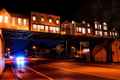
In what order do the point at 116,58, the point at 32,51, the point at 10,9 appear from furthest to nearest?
the point at 32,51 → the point at 10,9 → the point at 116,58

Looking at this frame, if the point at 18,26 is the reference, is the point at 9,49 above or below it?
below

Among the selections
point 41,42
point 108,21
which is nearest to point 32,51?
point 41,42

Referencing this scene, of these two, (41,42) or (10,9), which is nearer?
(10,9)

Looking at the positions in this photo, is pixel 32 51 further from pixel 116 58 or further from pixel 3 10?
pixel 116 58

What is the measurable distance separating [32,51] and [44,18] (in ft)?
64.5

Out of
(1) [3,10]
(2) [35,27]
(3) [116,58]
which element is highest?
(1) [3,10]

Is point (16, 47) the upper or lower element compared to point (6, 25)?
lower

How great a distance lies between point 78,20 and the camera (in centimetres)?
8206

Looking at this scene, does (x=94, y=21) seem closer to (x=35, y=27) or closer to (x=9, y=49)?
(x=35, y=27)

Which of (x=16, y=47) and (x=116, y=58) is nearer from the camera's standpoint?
(x=116, y=58)

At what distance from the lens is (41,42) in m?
89.3

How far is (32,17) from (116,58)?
107ft

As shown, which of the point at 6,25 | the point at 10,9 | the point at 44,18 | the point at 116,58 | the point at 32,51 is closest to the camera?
the point at 116,58

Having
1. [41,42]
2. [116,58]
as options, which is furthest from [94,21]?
[116,58]
